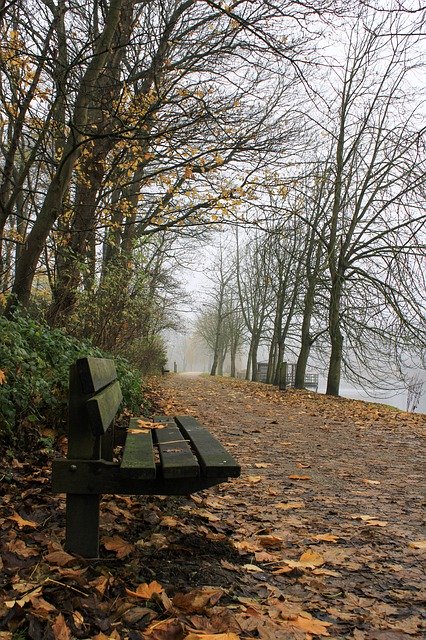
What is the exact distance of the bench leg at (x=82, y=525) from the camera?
223 cm

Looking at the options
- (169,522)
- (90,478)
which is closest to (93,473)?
(90,478)

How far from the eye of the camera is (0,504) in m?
2.70

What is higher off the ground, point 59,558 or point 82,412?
point 82,412

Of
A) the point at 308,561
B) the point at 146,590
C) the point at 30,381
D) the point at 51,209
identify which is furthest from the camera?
the point at 51,209

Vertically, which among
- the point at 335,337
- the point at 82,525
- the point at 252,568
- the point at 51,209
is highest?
the point at 51,209

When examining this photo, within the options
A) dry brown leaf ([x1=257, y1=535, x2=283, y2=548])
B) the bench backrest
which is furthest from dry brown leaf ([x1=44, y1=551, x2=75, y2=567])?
dry brown leaf ([x1=257, y1=535, x2=283, y2=548])

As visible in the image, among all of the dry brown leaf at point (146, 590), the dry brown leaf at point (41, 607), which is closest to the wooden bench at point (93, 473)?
the dry brown leaf at point (146, 590)

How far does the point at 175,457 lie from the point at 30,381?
6.07ft

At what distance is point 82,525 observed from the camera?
7.32ft

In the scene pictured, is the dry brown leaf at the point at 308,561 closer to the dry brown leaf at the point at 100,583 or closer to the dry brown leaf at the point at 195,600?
the dry brown leaf at the point at 195,600

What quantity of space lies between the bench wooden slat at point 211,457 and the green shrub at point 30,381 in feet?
4.02

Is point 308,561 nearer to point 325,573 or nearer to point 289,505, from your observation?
point 325,573

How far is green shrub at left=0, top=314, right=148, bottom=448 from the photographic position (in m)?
3.58

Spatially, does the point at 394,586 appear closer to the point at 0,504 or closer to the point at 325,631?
the point at 325,631
